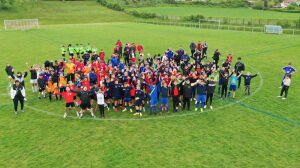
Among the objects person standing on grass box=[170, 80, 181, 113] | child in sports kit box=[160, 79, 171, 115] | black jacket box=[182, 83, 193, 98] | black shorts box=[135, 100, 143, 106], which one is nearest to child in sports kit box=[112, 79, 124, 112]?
black shorts box=[135, 100, 143, 106]

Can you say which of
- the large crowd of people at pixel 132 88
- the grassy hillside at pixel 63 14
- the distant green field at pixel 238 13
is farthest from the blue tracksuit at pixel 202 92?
the grassy hillside at pixel 63 14

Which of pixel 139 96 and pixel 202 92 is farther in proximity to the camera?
pixel 202 92

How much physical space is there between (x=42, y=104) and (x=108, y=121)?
5.29 meters

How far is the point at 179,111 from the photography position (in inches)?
520

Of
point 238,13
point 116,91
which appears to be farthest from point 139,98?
point 238,13

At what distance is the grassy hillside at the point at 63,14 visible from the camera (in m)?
81.8

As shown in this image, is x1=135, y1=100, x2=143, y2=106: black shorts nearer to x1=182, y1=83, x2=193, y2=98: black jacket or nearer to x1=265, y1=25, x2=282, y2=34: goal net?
x1=182, y1=83, x2=193, y2=98: black jacket

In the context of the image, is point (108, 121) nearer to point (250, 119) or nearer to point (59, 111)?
point (59, 111)

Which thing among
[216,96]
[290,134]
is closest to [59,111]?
[216,96]

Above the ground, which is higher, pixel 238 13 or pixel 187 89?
pixel 238 13

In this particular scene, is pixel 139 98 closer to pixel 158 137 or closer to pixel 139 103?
pixel 139 103

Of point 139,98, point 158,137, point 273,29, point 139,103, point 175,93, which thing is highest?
point 273,29

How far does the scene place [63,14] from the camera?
302 feet

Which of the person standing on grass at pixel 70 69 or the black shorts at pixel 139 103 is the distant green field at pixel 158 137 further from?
the person standing on grass at pixel 70 69
